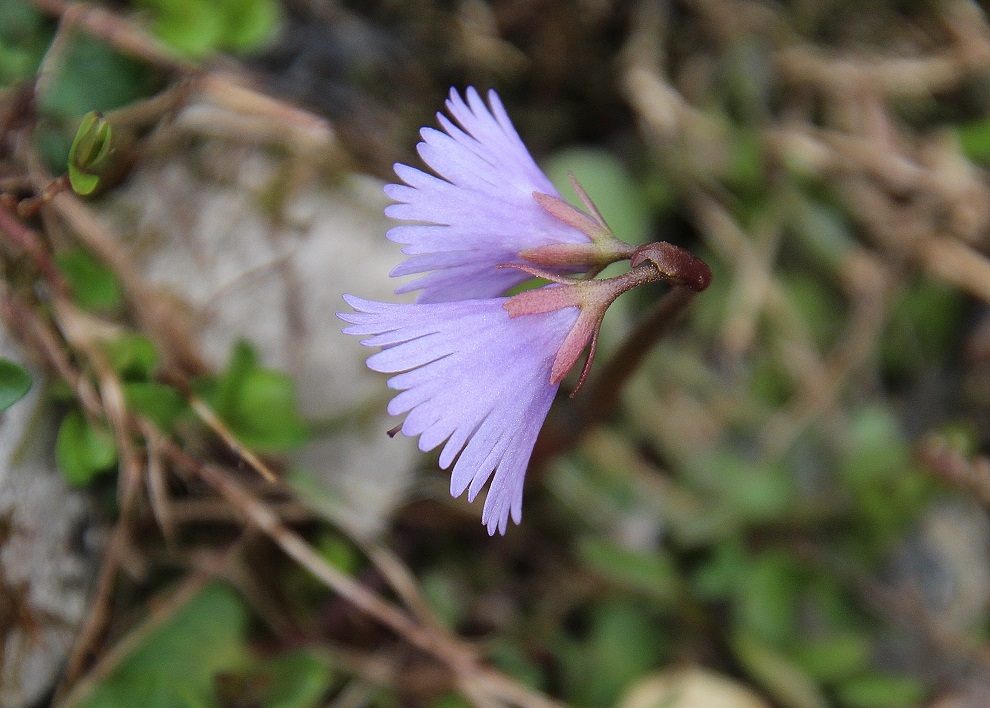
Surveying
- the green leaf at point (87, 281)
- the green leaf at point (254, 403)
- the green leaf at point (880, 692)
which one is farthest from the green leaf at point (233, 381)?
the green leaf at point (880, 692)

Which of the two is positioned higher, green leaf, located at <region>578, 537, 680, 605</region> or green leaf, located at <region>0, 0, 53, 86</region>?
green leaf, located at <region>0, 0, 53, 86</region>

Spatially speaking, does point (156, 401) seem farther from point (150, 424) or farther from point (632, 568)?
point (632, 568)

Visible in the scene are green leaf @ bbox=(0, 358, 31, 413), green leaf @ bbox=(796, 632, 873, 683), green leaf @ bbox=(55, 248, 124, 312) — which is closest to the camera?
green leaf @ bbox=(0, 358, 31, 413)

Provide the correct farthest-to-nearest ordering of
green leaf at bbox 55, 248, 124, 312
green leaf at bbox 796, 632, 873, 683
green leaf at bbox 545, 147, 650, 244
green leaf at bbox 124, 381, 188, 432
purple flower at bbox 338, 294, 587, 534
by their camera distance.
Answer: green leaf at bbox 545, 147, 650, 244 → green leaf at bbox 796, 632, 873, 683 → green leaf at bbox 55, 248, 124, 312 → green leaf at bbox 124, 381, 188, 432 → purple flower at bbox 338, 294, 587, 534

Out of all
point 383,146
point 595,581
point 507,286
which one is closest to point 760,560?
point 595,581

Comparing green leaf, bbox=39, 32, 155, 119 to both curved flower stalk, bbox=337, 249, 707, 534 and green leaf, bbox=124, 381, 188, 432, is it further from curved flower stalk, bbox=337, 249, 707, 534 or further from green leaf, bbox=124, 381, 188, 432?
curved flower stalk, bbox=337, 249, 707, 534

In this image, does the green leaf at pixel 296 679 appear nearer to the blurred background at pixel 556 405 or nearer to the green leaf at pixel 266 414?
the blurred background at pixel 556 405

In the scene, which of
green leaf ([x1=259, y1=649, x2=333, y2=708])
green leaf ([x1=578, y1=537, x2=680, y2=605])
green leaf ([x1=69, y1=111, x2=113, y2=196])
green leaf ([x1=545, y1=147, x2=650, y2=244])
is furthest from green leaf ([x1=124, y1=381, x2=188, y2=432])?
green leaf ([x1=545, y1=147, x2=650, y2=244])

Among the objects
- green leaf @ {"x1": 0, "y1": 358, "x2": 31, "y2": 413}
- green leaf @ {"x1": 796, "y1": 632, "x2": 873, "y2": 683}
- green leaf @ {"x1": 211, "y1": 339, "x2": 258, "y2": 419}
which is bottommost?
green leaf @ {"x1": 796, "y1": 632, "x2": 873, "y2": 683}
